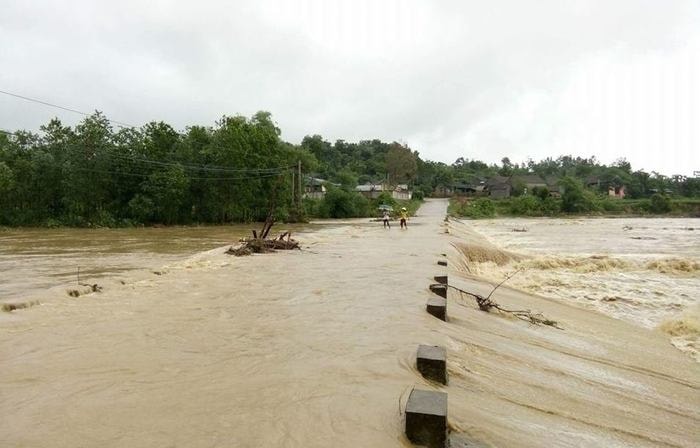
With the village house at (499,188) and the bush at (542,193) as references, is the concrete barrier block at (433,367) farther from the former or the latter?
the village house at (499,188)

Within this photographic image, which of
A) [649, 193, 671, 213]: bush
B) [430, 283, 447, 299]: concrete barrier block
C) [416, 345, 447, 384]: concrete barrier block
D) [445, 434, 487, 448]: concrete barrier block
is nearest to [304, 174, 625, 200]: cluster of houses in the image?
[649, 193, 671, 213]: bush

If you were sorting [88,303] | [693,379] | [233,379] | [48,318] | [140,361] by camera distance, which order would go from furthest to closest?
[88,303]
[48,318]
[693,379]
[140,361]
[233,379]

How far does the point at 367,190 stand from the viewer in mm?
88250

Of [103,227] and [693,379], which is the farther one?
[103,227]

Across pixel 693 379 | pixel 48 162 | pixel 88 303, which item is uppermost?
pixel 48 162

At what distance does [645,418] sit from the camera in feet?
15.9

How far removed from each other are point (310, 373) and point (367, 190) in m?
83.8

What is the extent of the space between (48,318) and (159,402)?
457 centimetres

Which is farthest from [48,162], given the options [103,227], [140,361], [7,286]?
[140,361]

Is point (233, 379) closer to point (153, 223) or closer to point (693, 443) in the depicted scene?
point (693, 443)

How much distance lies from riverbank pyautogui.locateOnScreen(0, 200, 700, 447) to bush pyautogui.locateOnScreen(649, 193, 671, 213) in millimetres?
81189

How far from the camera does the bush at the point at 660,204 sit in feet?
252

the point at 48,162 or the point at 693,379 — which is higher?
the point at 48,162

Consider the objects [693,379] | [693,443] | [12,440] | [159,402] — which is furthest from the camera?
[693,379]
